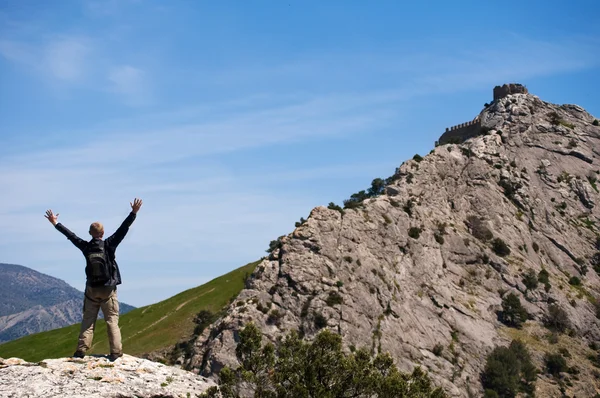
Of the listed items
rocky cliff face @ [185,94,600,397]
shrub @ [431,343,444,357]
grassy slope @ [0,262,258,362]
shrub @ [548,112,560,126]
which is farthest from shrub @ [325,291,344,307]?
shrub @ [548,112,560,126]

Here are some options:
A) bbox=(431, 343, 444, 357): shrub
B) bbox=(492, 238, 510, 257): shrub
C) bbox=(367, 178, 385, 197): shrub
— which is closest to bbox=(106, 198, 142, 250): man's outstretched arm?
bbox=(431, 343, 444, 357): shrub

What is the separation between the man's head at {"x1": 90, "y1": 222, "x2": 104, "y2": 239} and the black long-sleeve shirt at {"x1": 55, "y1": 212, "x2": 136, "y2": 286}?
0.43 feet

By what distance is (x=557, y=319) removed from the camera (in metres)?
84.1

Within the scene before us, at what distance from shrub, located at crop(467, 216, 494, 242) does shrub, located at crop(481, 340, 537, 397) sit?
68.0 ft

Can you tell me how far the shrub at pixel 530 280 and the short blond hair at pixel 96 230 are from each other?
7806 centimetres

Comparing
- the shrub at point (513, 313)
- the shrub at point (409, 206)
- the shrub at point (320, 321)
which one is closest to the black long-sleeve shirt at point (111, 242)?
the shrub at point (320, 321)

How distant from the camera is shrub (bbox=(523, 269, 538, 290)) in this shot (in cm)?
8725

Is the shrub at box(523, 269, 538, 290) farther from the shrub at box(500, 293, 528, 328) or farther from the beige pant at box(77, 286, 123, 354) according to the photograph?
the beige pant at box(77, 286, 123, 354)

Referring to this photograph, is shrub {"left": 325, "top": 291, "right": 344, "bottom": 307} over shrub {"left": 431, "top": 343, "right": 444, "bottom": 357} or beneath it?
over

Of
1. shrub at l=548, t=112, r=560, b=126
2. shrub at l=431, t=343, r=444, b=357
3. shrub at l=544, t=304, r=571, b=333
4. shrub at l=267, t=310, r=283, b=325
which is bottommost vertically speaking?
shrub at l=431, t=343, r=444, b=357

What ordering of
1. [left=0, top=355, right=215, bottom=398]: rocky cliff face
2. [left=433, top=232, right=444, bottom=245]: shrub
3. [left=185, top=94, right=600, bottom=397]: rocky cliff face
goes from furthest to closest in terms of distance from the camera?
[left=433, top=232, right=444, bottom=245]: shrub, [left=185, top=94, right=600, bottom=397]: rocky cliff face, [left=0, top=355, right=215, bottom=398]: rocky cliff face

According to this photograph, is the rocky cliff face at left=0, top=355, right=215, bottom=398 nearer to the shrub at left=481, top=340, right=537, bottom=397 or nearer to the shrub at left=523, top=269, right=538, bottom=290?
the shrub at left=481, top=340, right=537, bottom=397

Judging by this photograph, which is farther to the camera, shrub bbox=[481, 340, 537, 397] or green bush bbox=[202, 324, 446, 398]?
shrub bbox=[481, 340, 537, 397]

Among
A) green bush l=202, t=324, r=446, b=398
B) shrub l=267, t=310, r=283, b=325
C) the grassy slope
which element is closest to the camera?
green bush l=202, t=324, r=446, b=398
